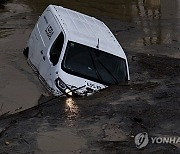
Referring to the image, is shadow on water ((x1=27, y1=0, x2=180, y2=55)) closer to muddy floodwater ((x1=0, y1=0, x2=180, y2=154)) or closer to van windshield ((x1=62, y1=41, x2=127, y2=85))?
muddy floodwater ((x1=0, y1=0, x2=180, y2=154))

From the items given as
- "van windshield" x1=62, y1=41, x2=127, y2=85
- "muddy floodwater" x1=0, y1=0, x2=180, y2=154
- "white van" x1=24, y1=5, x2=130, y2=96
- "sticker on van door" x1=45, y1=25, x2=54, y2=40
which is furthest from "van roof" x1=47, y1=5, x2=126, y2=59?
"muddy floodwater" x1=0, y1=0, x2=180, y2=154

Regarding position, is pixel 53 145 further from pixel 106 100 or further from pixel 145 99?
pixel 145 99

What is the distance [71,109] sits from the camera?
901 centimetres

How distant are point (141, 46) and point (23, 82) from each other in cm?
589

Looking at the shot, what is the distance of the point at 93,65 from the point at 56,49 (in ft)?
3.02

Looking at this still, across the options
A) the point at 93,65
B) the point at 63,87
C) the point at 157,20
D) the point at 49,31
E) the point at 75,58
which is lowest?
the point at 157,20

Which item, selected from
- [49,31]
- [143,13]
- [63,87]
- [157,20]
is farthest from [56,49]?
[143,13]

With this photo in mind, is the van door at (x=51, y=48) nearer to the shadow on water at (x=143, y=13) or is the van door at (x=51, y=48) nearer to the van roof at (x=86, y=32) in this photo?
the van roof at (x=86, y=32)

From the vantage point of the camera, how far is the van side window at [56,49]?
993 centimetres

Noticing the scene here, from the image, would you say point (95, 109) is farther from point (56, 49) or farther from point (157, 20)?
point (157, 20)

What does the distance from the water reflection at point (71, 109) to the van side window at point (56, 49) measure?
3.18 feet

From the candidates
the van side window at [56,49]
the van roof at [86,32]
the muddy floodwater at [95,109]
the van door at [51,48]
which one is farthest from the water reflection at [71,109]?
the van roof at [86,32]

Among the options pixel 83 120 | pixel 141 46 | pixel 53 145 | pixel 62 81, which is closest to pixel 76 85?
Answer: pixel 62 81

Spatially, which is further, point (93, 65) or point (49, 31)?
point (49, 31)
